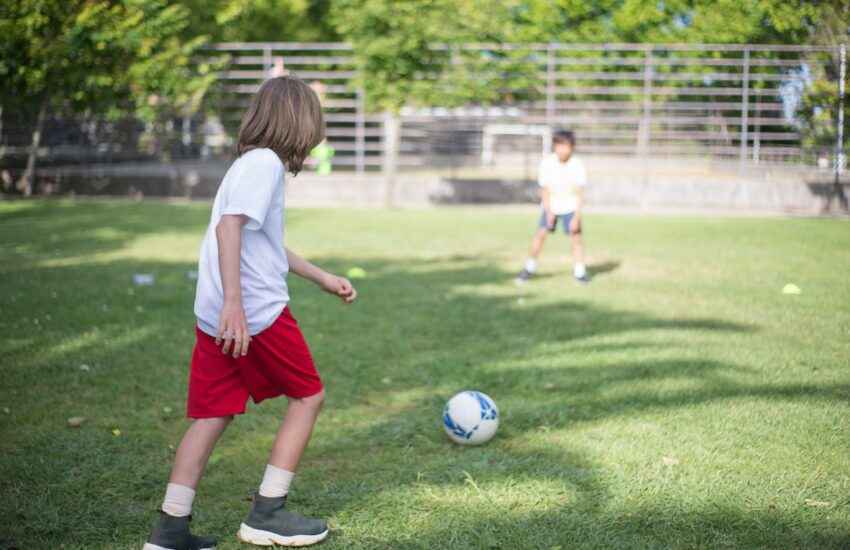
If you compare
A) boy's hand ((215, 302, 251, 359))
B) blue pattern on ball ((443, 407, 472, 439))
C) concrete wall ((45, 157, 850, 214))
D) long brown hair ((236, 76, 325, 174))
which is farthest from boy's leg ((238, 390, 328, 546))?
concrete wall ((45, 157, 850, 214))

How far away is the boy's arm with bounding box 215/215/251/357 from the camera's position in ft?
8.52

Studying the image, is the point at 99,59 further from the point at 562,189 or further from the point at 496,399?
the point at 496,399

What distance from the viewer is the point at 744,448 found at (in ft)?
12.3

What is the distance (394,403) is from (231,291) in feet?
6.83

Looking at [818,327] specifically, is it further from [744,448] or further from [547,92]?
[547,92]

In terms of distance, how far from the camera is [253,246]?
108 inches

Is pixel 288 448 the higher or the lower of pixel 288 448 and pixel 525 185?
the lower

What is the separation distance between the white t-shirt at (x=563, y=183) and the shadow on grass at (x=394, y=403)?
1.41 meters

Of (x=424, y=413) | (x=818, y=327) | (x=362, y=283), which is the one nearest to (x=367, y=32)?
(x=362, y=283)

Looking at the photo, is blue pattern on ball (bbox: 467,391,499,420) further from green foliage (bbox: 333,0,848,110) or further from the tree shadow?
green foliage (bbox: 333,0,848,110)

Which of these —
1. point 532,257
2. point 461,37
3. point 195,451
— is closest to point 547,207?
point 532,257

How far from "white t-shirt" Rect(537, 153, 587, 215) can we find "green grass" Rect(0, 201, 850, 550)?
0.80 m

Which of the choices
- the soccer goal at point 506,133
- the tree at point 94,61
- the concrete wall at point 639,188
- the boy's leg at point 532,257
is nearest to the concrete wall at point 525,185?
the concrete wall at point 639,188

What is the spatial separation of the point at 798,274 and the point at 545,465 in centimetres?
603
